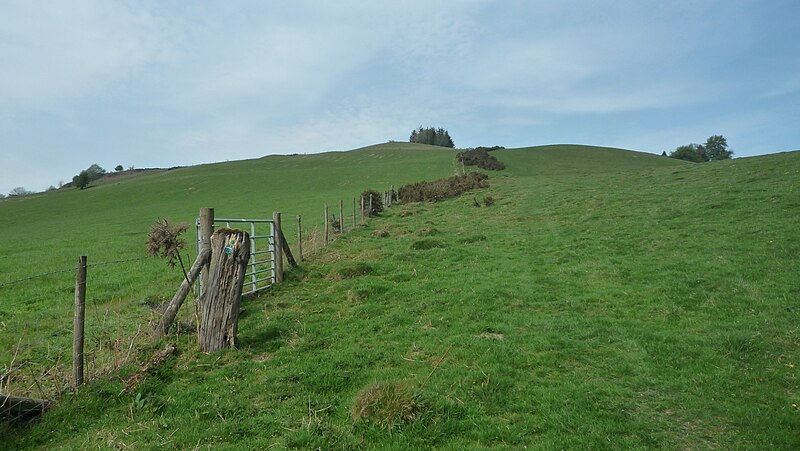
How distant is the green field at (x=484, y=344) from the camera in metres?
5.07

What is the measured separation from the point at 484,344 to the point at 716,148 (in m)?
122

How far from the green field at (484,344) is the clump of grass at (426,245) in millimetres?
114

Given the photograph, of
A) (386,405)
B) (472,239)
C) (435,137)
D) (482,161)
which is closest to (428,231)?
(472,239)

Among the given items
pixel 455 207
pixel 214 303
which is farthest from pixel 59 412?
pixel 455 207

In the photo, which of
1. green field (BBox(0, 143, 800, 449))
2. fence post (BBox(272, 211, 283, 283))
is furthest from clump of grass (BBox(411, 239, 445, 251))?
fence post (BBox(272, 211, 283, 283))

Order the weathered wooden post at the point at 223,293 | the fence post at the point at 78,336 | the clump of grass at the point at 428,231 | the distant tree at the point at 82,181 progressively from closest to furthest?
the fence post at the point at 78,336 < the weathered wooden post at the point at 223,293 < the clump of grass at the point at 428,231 < the distant tree at the point at 82,181

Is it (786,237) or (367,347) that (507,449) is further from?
(786,237)

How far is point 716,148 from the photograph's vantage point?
341 feet

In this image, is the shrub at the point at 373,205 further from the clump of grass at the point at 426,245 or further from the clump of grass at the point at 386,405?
the clump of grass at the point at 386,405

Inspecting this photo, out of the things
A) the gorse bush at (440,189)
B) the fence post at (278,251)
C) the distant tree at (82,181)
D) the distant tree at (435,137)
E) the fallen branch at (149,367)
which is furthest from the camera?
the distant tree at (435,137)

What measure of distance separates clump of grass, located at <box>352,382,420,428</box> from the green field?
0.03 metres

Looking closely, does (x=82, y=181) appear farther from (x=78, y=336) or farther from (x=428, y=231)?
(x=78, y=336)

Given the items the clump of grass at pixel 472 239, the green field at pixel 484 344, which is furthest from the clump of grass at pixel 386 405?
the clump of grass at pixel 472 239

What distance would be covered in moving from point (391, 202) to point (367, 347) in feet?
89.4
